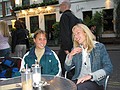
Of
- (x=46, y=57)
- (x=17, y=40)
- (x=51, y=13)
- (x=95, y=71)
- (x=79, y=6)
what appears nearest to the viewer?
(x=95, y=71)

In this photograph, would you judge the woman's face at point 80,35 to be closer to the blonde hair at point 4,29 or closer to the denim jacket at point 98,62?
the denim jacket at point 98,62

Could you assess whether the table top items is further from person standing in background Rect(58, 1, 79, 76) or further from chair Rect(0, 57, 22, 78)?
person standing in background Rect(58, 1, 79, 76)

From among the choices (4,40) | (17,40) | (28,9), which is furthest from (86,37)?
(28,9)

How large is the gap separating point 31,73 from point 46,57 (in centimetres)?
123

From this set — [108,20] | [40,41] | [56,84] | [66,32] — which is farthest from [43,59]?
[108,20]

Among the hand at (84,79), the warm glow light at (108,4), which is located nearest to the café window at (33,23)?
the warm glow light at (108,4)

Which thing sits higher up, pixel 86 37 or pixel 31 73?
pixel 86 37

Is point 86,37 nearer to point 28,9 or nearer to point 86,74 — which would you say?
point 86,74

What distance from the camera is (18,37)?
6.98m

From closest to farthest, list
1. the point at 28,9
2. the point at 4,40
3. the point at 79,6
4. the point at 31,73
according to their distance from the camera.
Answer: the point at 31,73 < the point at 4,40 < the point at 79,6 < the point at 28,9

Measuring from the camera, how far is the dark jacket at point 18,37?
691 cm

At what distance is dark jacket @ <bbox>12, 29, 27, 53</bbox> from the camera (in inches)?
272

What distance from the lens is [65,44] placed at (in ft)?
15.1

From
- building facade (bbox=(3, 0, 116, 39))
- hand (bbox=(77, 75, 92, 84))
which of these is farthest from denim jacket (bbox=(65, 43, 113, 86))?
building facade (bbox=(3, 0, 116, 39))
